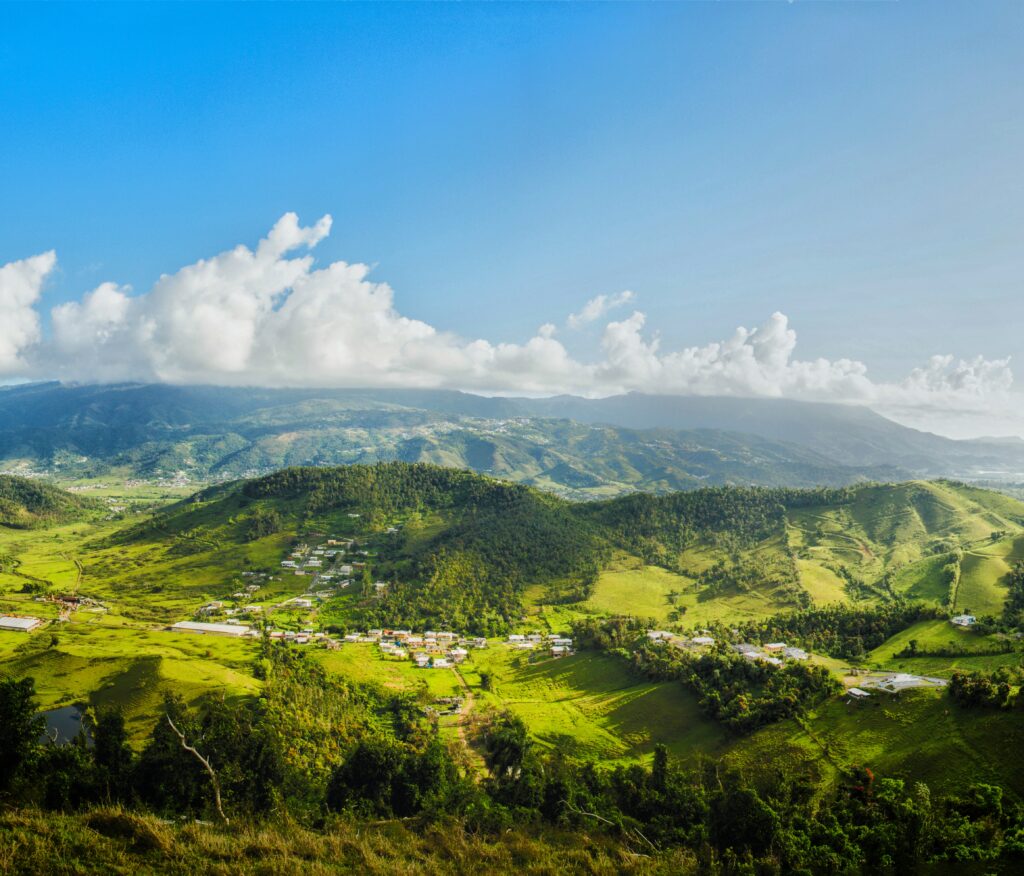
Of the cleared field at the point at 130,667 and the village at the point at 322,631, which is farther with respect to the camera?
the village at the point at 322,631

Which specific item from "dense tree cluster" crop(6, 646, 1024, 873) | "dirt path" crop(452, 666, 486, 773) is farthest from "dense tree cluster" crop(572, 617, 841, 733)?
"dirt path" crop(452, 666, 486, 773)

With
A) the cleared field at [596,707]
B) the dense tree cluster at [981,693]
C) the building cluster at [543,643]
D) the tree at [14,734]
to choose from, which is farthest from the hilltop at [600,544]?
the tree at [14,734]

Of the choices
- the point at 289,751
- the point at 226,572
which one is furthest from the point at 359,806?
the point at 226,572

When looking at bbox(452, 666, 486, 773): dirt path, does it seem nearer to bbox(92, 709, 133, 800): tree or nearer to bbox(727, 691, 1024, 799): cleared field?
bbox(727, 691, 1024, 799): cleared field

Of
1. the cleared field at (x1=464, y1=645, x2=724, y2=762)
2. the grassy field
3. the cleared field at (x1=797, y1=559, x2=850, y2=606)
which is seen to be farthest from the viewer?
the cleared field at (x1=797, y1=559, x2=850, y2=606)

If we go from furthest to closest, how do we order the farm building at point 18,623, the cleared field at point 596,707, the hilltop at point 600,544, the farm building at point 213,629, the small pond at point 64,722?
the hilltop at point 600,544 → the farm building at point 213,629 → the farm building at point 18,623 → the cleared field at point 596,707 → the small pond at point 64,722

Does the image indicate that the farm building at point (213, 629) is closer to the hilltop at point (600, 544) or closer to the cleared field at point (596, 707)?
the hilltop at point (600, 544)

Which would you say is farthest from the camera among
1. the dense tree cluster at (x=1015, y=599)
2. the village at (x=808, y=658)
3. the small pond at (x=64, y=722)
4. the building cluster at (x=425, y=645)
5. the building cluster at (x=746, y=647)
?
the building cluster at (x=425, y=645)

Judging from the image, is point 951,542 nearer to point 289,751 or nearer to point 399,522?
point 399,522
